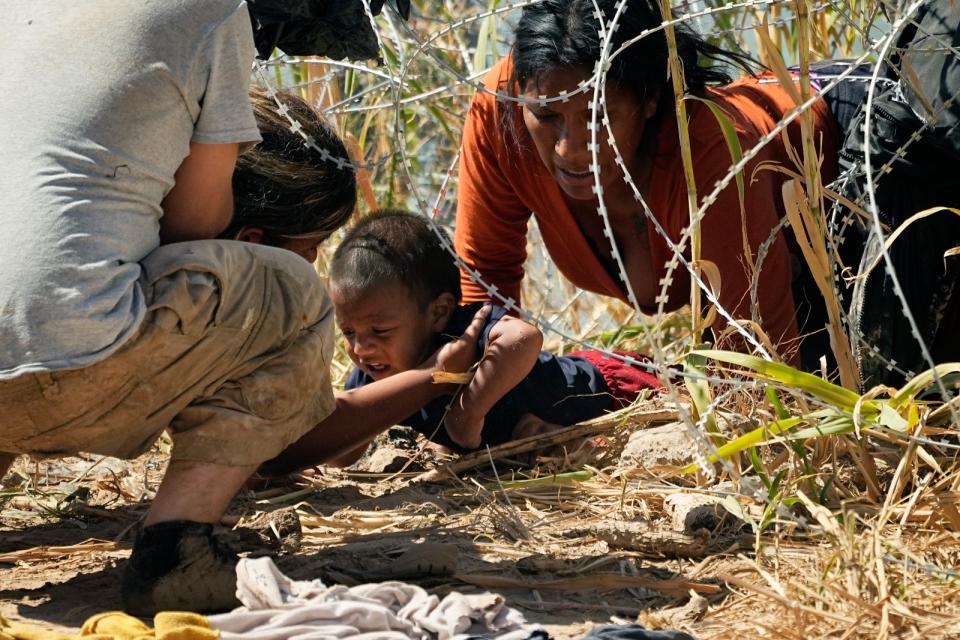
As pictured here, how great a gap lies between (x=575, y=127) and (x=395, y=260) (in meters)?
0.68

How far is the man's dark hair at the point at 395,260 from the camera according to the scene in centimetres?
327

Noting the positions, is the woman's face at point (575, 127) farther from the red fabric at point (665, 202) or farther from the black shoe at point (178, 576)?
the black shoe at point (178, 576)

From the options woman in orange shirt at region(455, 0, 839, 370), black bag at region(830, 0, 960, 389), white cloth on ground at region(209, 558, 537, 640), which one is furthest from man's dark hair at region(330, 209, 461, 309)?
white cloth on ground at region(209, 558, 537, 640)

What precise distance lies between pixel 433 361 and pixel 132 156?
1.26 meters

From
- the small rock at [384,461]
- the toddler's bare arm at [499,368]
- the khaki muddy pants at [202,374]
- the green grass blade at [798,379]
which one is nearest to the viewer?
the khaki muddy pants at [202,374]

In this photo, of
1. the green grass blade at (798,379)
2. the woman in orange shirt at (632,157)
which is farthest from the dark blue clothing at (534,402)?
the green grass blade at (798,379)

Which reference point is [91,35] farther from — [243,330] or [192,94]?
[243,330]

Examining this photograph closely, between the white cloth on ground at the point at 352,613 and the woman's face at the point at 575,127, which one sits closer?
the white cloth on ground at the point at 352,613

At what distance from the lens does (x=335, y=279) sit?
10.8ft

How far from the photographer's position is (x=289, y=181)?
2.62 meters

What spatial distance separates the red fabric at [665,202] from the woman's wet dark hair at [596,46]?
0.13 m

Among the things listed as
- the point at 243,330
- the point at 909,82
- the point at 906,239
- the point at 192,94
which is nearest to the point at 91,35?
the point at 192,94

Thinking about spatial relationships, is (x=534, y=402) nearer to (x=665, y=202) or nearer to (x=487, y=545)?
(x=665, y=202)

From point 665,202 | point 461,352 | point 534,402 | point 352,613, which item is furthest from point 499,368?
point 352,613
